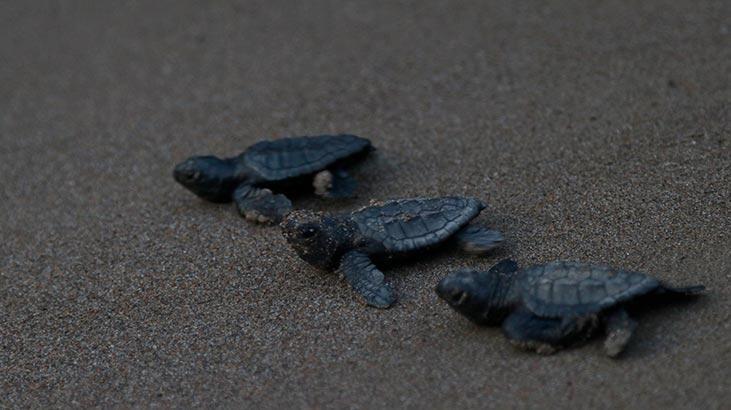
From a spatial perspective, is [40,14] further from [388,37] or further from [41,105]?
[388,37]

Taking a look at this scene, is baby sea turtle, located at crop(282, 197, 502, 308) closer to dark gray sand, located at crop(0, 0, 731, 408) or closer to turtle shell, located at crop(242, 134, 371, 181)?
dark gray sand, located at crop(0, 0, 731, 408)

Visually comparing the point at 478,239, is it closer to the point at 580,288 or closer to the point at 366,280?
the point at 366,280

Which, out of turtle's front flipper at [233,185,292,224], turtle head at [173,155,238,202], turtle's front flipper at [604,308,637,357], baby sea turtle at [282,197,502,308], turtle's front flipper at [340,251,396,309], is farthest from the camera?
turtle head at [173,155,238,202]

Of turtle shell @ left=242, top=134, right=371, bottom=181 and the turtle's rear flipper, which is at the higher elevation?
turtle shell @ left=242, top=134, right=371, bottom=181

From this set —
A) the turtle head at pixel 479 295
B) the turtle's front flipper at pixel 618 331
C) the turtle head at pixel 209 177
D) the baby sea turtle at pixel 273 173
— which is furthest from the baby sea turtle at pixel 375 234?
the turtle head at pixel 209 177

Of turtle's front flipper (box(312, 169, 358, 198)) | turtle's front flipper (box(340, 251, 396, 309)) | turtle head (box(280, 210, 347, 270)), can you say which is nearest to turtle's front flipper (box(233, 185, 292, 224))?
turtle's front flipper (box(312, 169, 358, 198))

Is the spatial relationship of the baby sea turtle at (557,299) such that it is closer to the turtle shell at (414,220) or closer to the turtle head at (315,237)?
the turtle shell at (414,220)
